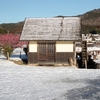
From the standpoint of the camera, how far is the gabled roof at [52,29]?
25.5m

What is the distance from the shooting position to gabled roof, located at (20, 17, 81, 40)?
25.5m

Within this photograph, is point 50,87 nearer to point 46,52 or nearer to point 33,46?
point 46,52

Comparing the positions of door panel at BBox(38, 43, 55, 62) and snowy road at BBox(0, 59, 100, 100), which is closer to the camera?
snowy road at BBox(0, 59, 100, 100)

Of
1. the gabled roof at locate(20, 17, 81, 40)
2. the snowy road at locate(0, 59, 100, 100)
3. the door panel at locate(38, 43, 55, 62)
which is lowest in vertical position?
the snowy road at locate(0, 59, 100, 100)

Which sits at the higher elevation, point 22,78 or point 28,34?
point 28,34

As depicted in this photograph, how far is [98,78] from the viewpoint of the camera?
52.0 feet

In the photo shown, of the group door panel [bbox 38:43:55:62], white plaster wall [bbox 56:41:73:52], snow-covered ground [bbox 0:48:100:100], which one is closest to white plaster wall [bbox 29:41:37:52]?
door panel [bbox 38:43:55:62]

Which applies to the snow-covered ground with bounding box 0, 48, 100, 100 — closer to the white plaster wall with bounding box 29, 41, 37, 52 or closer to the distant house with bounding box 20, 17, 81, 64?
the distant house with bounding box 20, 17, 81, 64

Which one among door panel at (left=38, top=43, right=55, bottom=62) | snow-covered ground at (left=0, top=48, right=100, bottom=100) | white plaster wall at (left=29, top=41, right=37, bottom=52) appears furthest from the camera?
white plaster wall at (left=29, top=41, right=37, bottom=52)

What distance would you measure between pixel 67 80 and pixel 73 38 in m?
10.1

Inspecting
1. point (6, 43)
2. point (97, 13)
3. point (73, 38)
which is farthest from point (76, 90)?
point (97, 13)

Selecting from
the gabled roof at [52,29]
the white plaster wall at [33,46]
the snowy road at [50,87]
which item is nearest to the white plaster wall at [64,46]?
the gabled roof at [52,29]

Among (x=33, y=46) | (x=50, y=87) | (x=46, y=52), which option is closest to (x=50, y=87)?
(x=50, y=87)

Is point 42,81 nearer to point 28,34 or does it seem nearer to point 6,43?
point 28,34
